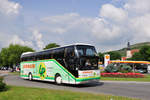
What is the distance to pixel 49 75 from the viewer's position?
60.0 ft

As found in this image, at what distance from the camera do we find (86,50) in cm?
1536

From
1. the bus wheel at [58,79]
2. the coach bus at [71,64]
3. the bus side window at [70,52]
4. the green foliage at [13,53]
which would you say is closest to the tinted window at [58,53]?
the coach bus at [71,64]

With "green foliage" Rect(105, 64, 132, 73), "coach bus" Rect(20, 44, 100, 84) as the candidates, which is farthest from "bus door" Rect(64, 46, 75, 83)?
"green foliage" Rect(105, 64, 132, 73)

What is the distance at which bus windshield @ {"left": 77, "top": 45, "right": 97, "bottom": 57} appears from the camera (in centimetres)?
1492

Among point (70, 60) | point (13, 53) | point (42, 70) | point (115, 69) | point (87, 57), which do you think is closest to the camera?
point (87, 57)

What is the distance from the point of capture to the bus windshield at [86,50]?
1492 centimetres

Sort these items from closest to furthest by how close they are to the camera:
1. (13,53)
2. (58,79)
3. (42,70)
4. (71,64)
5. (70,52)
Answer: (71,64)
(70,52)
(58,79)
(42,70)
(13,53)

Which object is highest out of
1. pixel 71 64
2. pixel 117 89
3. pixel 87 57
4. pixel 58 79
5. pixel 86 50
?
pixel 86 50

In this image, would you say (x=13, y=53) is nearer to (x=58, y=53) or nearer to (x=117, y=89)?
(x=58, y=53)

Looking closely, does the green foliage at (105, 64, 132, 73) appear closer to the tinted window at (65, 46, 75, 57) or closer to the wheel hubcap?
the wheel hubcap

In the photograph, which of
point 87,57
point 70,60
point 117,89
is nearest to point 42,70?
point 70,60

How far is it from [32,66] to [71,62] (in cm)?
824

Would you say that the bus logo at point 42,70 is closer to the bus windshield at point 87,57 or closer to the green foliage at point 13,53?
the bus windshield at point 87,57

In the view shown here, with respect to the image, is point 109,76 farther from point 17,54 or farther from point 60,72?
point 17,54
